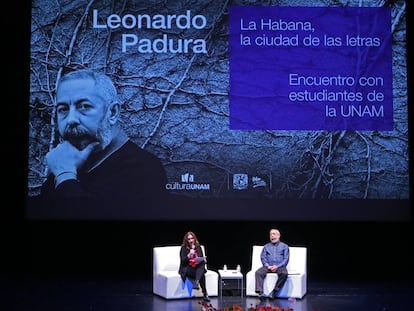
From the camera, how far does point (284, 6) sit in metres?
7.24

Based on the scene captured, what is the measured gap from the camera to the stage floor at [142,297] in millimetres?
5570

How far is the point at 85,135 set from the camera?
7.10 meters

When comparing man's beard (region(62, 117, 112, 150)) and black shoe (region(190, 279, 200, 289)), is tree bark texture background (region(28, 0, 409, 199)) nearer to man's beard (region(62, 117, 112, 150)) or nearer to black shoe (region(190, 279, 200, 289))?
man's beard (region(62, 117, 112, 150))

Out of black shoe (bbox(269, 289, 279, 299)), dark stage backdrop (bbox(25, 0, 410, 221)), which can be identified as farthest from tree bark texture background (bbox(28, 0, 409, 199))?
black shoe (bbox(269, 289, 279, 299))

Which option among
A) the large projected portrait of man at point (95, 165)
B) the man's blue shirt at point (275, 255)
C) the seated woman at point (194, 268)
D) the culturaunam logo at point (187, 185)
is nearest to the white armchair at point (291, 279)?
the man's blue shirt at point (275, 255)

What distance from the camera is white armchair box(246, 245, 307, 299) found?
239 inches

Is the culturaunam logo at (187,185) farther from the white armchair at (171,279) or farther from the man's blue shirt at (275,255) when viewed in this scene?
the man's blue shirt at (275,255)

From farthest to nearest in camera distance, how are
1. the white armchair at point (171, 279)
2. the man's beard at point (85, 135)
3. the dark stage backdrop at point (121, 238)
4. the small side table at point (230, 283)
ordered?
the dark stage backdrop at point (121, 238)
the man's beard at point (85, 135)
the small side table at point (230, 283)
the white armchair at point (171, 279)

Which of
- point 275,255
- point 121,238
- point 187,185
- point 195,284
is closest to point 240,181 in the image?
point 187,185

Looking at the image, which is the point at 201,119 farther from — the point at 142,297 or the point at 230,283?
the point at 142,297

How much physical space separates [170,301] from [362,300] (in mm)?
1868

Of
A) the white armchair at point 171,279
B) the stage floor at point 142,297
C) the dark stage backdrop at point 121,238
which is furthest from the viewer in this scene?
the dark stage backdrop at point 121,238

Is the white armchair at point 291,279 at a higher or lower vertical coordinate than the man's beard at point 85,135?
lower

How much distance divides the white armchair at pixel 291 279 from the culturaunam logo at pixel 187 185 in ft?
3.45
